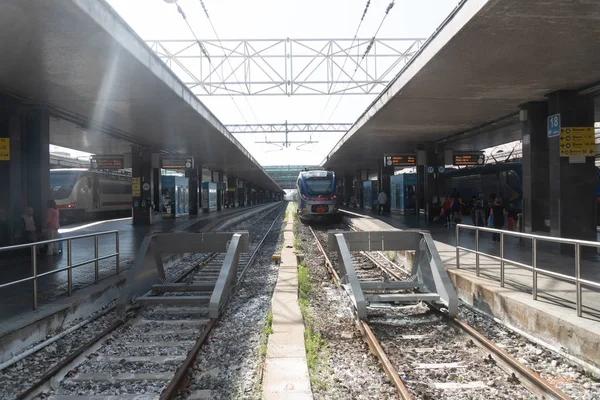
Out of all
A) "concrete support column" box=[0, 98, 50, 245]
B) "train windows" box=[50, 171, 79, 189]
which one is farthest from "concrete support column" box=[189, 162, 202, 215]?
"concrete support column" box=[0, 98, 50, 245]

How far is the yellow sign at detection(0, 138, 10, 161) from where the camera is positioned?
421 inches

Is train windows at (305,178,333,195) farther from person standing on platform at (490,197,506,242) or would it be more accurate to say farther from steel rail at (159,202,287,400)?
steel rail at (159,202,287,400)

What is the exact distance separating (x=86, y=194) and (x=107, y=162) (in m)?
6.00

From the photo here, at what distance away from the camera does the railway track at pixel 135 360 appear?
4.39m

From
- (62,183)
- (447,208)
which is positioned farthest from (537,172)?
(62,183)

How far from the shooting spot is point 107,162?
2164 cm

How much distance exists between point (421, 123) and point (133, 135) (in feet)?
39.2

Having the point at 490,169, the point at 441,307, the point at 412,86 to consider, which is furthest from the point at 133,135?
the point at 490,169

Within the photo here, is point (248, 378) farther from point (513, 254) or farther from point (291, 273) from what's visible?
point (513, 254)

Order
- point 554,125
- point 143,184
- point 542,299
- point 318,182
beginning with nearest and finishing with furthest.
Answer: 1. point 542,299
2. point 554,125
3. point 143,184
4. point 318,182

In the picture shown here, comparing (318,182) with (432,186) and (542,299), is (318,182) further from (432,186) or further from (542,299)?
(542,299)

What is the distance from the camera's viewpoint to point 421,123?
16.1m

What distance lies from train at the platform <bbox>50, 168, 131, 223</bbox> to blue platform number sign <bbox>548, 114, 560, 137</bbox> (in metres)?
21.0

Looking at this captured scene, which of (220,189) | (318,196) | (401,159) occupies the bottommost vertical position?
(318,196)
